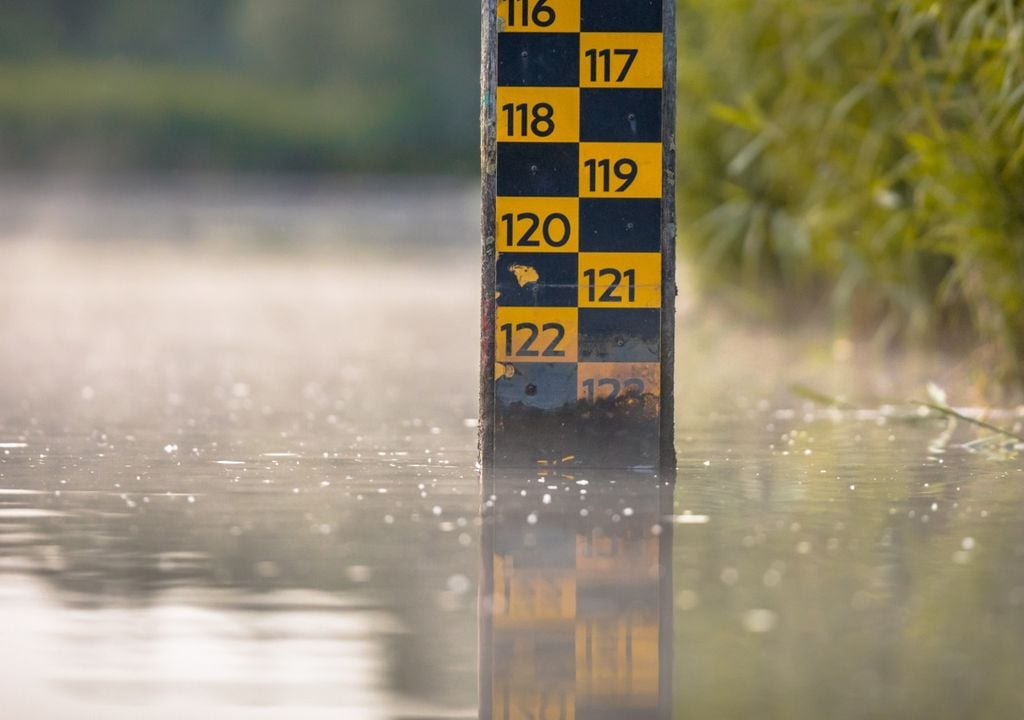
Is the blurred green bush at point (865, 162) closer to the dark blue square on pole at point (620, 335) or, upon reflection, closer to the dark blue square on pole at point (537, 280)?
the dark blue square on pole at point (620, 335)

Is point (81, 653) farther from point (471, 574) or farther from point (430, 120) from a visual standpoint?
point (430, 120)

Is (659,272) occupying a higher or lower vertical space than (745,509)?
higher

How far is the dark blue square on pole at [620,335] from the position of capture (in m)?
5.41

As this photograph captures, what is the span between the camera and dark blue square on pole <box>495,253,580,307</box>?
5414mm

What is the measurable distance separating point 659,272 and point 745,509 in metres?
1.00

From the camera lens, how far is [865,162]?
8.04 m

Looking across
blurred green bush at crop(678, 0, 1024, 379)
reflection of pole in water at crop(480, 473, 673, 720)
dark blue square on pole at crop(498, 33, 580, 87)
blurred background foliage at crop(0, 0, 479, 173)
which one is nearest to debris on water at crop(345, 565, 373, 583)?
reflection of pole in water at crop(480, 473, 673, 720)

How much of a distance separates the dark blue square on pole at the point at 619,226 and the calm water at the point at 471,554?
1.81 ft

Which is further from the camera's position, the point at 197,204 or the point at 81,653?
the point at 197,204

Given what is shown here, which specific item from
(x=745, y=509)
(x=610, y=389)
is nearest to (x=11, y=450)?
(x=610, y=389)

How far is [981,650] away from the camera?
3162 mm

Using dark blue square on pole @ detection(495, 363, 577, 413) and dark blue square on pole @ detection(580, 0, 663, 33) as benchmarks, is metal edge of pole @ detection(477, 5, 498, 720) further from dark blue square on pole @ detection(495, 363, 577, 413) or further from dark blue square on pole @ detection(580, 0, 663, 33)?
dark blue square on pole @ detection(580, 0, 663, 33)

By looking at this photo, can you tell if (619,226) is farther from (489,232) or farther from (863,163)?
(863,163)

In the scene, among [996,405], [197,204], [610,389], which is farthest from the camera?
[197,204]
